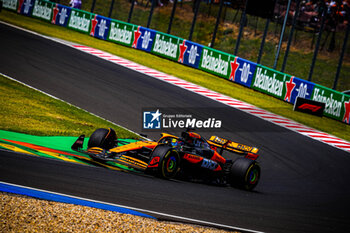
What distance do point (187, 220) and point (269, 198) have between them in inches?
144

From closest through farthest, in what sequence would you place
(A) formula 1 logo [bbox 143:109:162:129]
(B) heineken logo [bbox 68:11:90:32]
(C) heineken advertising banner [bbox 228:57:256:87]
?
1. (A) formula 1 logo [bbox 143:109:162:129]
2. (C) heineken advertising banner [bbox 228:57:256:87]
3. (B) heineken logo [bbox 68:11:90:32]

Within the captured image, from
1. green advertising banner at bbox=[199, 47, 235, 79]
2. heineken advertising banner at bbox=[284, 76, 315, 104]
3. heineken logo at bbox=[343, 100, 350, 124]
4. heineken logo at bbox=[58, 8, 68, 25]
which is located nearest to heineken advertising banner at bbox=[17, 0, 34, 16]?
heineken logo at bbox=[58, 8, 68, 25]

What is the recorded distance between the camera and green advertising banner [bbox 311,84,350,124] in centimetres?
2352

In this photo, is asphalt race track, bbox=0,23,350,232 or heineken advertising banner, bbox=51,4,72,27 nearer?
asphalt race track, bbox=0,23,350,232

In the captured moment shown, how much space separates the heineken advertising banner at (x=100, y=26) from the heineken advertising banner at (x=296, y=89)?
13.8m

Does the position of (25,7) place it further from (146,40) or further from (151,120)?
(151,120)

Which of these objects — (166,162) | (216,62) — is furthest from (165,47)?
(166,162)

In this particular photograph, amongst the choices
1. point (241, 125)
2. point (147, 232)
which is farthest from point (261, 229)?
point (241, 125)

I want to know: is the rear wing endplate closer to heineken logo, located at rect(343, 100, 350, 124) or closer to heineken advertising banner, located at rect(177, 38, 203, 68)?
heineken logo, located at rect(343, 100, 350, 124)

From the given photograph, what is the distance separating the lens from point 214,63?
93.2 ft

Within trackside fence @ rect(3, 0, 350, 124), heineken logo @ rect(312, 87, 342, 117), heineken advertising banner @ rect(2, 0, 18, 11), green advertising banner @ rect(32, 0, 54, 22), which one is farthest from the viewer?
heineken advertising banner @ rect(2, 0, 18, 11)

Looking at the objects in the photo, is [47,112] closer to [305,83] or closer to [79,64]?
[79,64]

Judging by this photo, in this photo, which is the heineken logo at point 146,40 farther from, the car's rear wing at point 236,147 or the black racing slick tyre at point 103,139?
the black racing slick tyre at point 103,139

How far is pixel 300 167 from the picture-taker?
47.7 ft
